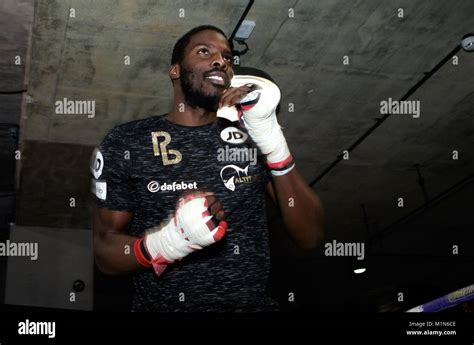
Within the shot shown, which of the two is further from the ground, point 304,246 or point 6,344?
point 304,246

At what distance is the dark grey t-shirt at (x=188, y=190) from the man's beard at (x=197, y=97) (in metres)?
0.20

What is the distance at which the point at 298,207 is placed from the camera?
2273mm

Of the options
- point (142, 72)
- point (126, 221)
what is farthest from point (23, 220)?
point (126, 221)

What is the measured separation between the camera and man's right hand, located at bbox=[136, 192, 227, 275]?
1885 mm

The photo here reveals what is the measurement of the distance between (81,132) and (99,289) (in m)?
5.87

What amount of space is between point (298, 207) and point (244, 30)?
13.7ft

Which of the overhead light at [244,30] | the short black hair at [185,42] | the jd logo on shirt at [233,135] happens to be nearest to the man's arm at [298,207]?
the jd logo on shirt at [233,135]

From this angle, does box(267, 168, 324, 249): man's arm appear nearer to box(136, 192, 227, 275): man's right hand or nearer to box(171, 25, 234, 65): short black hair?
box(136, 192, 227, 275): man's right hand

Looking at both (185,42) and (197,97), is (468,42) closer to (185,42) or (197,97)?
(185,42)

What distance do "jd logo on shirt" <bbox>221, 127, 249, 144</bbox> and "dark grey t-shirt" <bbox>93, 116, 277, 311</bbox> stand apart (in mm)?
23

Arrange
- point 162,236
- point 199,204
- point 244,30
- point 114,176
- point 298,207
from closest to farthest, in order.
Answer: point 199,204 < point 162,236 < point 114,176 < point 298,207 < point 244,30

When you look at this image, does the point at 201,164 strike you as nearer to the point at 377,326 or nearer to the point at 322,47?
the point at 377,326

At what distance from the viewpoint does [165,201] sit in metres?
2.09

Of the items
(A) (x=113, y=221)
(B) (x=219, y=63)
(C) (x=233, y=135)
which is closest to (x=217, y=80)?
(B) (x=219, y=63)
